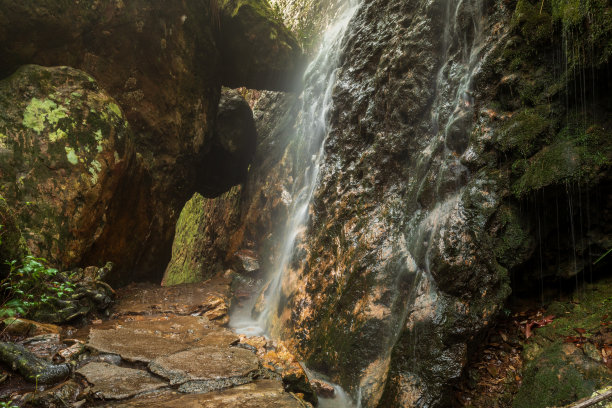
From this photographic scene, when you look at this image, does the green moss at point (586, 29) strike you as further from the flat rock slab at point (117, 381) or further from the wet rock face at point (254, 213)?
the wet rock face at point (254, 213)

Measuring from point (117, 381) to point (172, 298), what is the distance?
16.4 ft

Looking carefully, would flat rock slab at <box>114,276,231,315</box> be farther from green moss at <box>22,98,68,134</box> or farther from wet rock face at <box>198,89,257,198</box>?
wet rock face at <box>198,89,257,198</box>

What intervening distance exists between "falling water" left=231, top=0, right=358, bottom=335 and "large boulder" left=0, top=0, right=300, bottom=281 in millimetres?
1590

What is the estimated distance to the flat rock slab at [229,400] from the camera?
107 inches

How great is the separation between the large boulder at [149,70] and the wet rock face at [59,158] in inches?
21.3

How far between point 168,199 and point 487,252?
8155 millimetres

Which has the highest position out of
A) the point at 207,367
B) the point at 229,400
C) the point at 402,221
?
the point at 402,221

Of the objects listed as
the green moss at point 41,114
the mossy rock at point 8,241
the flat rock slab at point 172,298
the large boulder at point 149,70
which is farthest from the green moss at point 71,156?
the mossy rock at point 8,241

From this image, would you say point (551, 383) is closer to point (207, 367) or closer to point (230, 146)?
Answer: point (207, 367)

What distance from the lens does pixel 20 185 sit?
17.9ft

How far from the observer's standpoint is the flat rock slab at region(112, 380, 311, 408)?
2715mm

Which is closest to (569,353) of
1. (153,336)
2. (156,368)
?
(156,368)

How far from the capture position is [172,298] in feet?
25.6

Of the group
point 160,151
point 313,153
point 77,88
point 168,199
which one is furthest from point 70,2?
point 313,153
